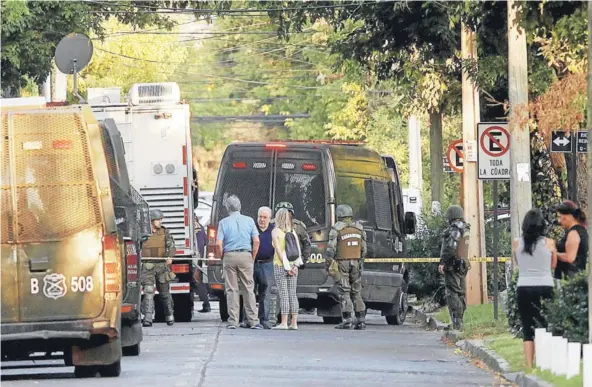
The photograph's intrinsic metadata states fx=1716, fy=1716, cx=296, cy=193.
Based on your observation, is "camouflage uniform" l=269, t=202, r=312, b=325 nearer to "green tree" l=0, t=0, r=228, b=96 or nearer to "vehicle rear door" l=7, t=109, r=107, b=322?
"green tree" l=0, t=0, r=228, b=96

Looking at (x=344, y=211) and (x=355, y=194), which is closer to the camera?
(x=344, y=211)

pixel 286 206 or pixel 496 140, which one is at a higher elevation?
pixel 496 140

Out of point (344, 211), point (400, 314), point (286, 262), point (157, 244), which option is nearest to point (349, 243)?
point (344, 211)

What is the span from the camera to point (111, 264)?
1537cm

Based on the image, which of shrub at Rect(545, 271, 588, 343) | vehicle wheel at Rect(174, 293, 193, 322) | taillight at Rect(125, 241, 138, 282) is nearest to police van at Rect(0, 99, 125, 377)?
taillight at Rect(125, 241, 138, 282)

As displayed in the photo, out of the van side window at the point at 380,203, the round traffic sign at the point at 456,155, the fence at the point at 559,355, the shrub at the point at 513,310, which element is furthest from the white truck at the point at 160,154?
the fence at the point at 559,355

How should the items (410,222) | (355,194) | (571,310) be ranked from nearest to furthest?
(571,310) < (355,194) < (410,222)

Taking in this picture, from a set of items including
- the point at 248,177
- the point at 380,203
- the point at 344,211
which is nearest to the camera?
the point at 344,211

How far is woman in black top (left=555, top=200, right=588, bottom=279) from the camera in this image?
1712 centimetres

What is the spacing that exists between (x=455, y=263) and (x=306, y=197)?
3.05 m

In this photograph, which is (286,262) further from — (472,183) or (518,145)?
(518,145)

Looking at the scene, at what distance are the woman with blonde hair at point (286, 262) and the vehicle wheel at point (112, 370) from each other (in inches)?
307

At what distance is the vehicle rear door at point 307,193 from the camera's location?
2527cm

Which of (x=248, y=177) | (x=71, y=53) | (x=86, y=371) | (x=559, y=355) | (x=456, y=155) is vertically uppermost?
(x=71, y=53)
